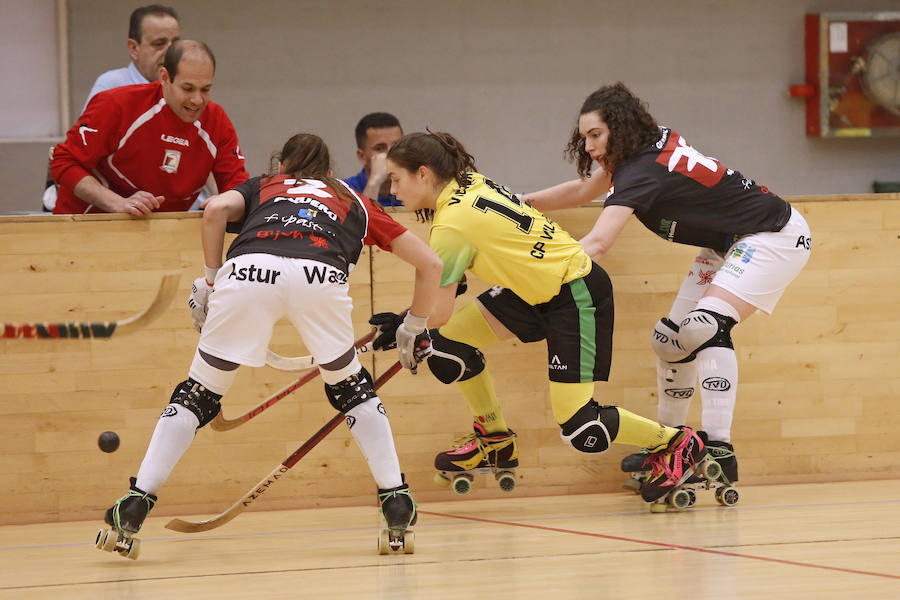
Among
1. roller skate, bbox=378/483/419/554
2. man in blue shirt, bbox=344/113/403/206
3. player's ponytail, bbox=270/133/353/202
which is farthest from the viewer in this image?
man in blue shirt, bbox=344/113/403/206

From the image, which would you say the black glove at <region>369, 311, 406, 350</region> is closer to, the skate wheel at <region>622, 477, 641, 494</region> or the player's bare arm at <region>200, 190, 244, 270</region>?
the player's bare arm at <region>200, 190, 244, 270</region>

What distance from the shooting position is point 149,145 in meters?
3.92

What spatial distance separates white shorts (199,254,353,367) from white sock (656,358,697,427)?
4.84 ft

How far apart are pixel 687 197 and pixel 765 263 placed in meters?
0.37

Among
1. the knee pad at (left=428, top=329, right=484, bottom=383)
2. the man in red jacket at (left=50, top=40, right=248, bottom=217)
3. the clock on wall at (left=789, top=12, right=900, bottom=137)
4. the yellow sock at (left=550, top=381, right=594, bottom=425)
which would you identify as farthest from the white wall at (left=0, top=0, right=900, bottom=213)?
the yellow sock at (left=550, top=381, right=594, bottom=425)

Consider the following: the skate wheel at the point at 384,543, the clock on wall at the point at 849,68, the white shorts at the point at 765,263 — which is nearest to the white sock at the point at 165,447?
the skate wheel at the point at 384,543

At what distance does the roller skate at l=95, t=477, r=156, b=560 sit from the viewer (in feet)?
9.44

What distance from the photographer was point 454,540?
3250 mm

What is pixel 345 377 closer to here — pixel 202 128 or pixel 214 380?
pixel 214 380

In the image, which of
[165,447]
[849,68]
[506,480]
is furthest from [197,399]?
[849,68]

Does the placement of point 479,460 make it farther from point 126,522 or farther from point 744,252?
point 126,522

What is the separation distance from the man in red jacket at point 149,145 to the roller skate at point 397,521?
4.92 ft

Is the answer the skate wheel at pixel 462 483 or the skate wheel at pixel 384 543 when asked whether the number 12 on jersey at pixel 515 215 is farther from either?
the skate wheel at pixel 384 543

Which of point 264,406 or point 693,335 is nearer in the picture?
point 264,406
